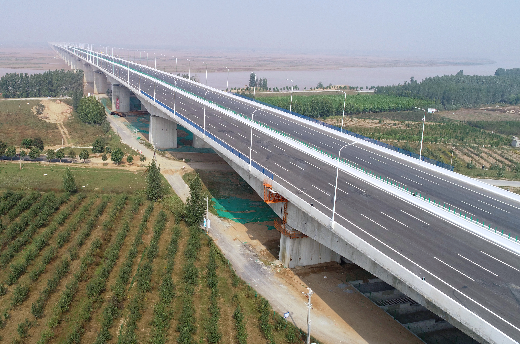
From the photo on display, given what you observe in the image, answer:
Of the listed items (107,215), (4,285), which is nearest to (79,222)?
(107,215)

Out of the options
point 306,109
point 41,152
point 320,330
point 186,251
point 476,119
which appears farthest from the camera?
point 476,119

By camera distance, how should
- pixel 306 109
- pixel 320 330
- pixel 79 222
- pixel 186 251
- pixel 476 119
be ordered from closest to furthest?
pixel 320 330 < pixel 186 251 < pixel 79 222 < pixel 306 109 < pixel 476 119

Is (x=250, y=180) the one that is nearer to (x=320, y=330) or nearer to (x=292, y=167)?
(x=292, y=167)

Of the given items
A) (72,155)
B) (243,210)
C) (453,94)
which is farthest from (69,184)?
(453,94)

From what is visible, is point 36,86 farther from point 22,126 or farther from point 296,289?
point 296,289

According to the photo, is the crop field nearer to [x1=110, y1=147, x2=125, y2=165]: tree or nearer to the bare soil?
[x1=110, y1=147, x2=125, y2=165]: tree

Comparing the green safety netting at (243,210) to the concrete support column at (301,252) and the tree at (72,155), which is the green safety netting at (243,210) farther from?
the tree at (72,155)
